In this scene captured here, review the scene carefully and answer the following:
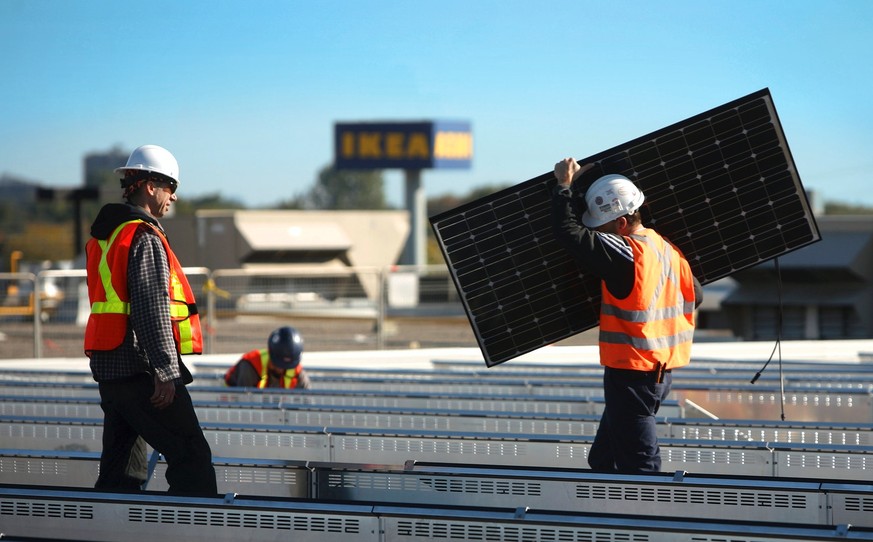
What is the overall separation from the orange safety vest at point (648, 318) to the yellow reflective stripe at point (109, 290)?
238cm

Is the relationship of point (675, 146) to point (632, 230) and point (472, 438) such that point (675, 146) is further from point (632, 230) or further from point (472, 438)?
point (472, 438)

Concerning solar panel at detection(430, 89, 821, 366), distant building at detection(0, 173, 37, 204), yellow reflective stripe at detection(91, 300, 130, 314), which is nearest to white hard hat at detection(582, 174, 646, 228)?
solar panel at detection(430, 89, 821, 366)

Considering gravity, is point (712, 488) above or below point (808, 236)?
below

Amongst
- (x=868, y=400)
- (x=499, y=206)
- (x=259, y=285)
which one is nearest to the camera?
(x=499, y=206)

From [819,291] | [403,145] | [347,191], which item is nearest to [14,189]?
[347,191]

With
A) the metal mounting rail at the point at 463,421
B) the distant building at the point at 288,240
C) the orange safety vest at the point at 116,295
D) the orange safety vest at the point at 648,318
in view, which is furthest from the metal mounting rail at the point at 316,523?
the distant building at the point at 288,240

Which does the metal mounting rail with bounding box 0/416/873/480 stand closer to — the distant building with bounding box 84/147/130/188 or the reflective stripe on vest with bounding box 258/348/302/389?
the reflective stripe on vest with bounding box 258/348/302/389

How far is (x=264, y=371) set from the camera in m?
9.38

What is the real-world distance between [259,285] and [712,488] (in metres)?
17.9

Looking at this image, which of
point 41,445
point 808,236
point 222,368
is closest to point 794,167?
point 808,236

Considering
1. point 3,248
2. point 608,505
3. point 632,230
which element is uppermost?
point 3,248

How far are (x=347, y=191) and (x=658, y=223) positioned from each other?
16186cm

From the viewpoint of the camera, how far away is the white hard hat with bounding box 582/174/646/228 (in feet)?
19.4

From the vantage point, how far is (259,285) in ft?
72.6
